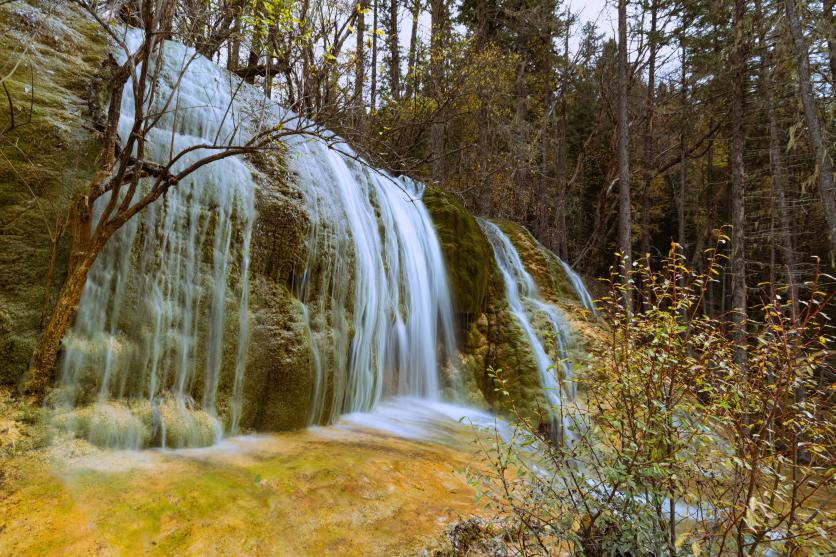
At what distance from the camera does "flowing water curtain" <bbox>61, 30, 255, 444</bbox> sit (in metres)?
3.64

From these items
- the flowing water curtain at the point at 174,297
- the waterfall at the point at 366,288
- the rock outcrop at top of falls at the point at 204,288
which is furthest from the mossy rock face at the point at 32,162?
the waterfall at the point at 366,288

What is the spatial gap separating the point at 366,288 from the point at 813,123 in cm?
1069

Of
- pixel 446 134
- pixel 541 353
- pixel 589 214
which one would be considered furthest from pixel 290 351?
pixel 589 214

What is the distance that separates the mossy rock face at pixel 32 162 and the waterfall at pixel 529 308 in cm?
716

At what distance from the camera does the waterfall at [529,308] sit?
8.03 m

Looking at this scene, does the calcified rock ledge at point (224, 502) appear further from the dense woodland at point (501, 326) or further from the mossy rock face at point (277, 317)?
the mossy rock face at point (277, 317)

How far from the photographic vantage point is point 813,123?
9164 mm

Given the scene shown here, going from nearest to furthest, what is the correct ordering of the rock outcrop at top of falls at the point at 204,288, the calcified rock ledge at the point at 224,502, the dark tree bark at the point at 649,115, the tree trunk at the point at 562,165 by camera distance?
the calcified rock ledge at the point at 224,502
the rock outcrop at top of falls at the point at 204,288
the dark tree bark at the point at 649,115
the tree trunk at the point at 562,165

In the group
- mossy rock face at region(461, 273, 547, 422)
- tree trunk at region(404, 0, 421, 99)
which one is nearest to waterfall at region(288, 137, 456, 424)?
mossy rock face at region(461, 273, 547, 422)

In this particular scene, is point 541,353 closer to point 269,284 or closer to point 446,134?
point 269,284

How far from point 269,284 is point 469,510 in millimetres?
3292

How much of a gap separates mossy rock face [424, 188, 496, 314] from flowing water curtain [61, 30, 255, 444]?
4668 millimetres

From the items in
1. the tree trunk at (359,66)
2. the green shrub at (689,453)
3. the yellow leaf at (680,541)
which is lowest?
the yellow leaf at (680,541)

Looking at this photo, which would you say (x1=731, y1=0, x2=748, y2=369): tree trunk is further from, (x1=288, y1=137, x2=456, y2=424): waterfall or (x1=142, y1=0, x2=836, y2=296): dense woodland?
(x1=288, y1=137, x2=456, y2=424): waterfall
